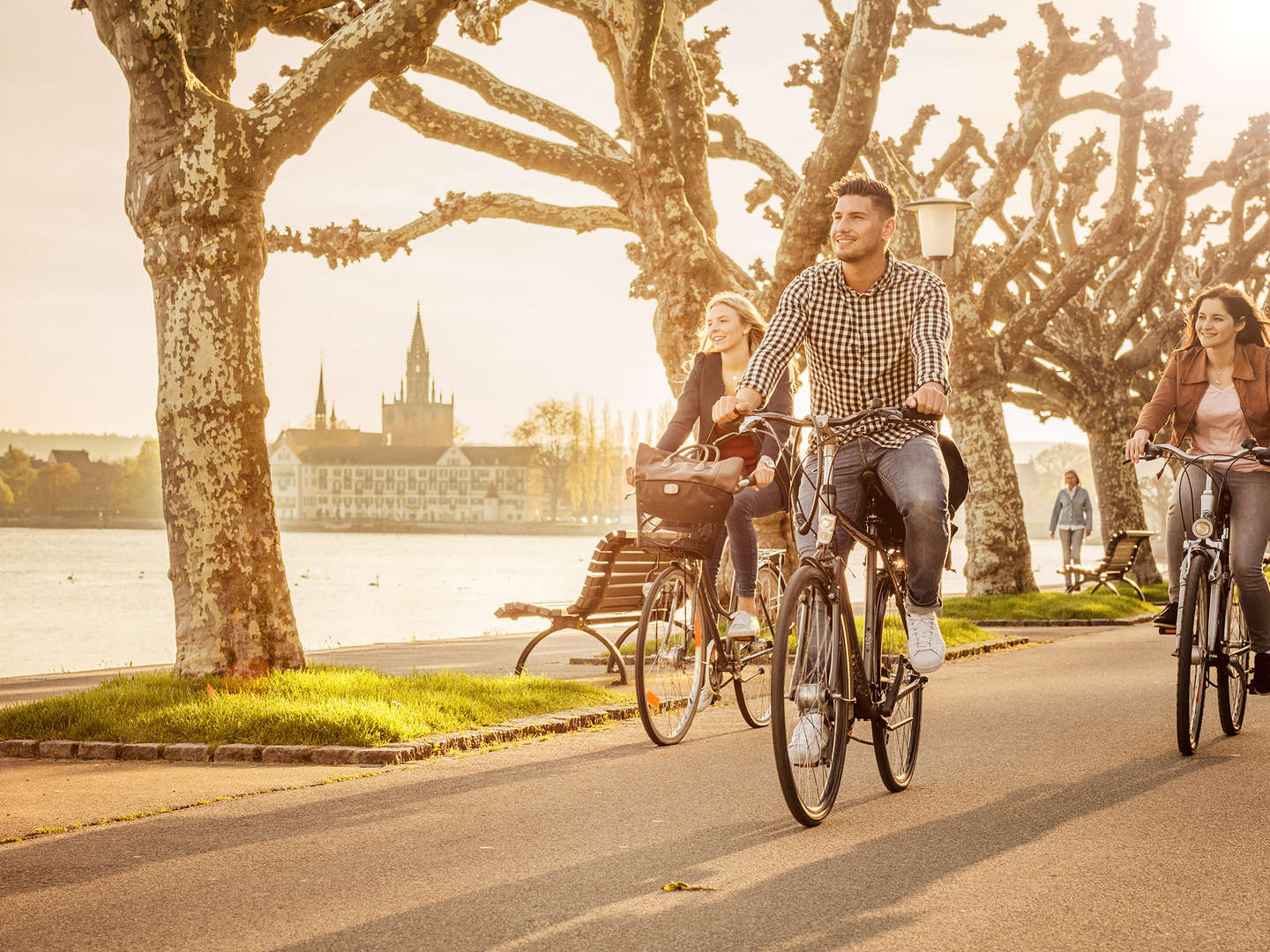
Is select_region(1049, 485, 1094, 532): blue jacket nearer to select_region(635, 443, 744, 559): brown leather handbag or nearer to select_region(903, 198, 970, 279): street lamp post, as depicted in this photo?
select_region(903, 198, 970, 279): street lamp post

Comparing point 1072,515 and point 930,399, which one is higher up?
point 930,399

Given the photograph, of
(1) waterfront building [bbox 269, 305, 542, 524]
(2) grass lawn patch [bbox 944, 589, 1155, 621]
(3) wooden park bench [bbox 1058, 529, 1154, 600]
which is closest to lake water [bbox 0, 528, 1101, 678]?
(2) grass lawn patch [bbox 944, 589, 1155, 621]

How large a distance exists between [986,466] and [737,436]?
1391 cm

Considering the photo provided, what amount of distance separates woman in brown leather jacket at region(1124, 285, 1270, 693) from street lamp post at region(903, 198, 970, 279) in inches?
339

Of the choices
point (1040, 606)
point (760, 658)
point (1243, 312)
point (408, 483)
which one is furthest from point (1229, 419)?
point (408, 483)

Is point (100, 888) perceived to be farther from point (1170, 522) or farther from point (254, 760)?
point (1170, 522)

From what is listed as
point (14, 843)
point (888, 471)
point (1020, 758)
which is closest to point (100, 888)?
point (14, 843)

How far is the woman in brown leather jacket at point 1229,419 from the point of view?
283 inches

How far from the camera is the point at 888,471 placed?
5496mm

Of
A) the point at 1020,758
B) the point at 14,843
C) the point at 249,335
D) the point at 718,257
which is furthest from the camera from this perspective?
the point at 718,257

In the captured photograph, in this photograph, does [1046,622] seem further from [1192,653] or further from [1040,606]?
[1192,653]

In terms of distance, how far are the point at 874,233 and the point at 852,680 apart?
168 cm

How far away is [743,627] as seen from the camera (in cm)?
730

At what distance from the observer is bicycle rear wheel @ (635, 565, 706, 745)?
702 cm
